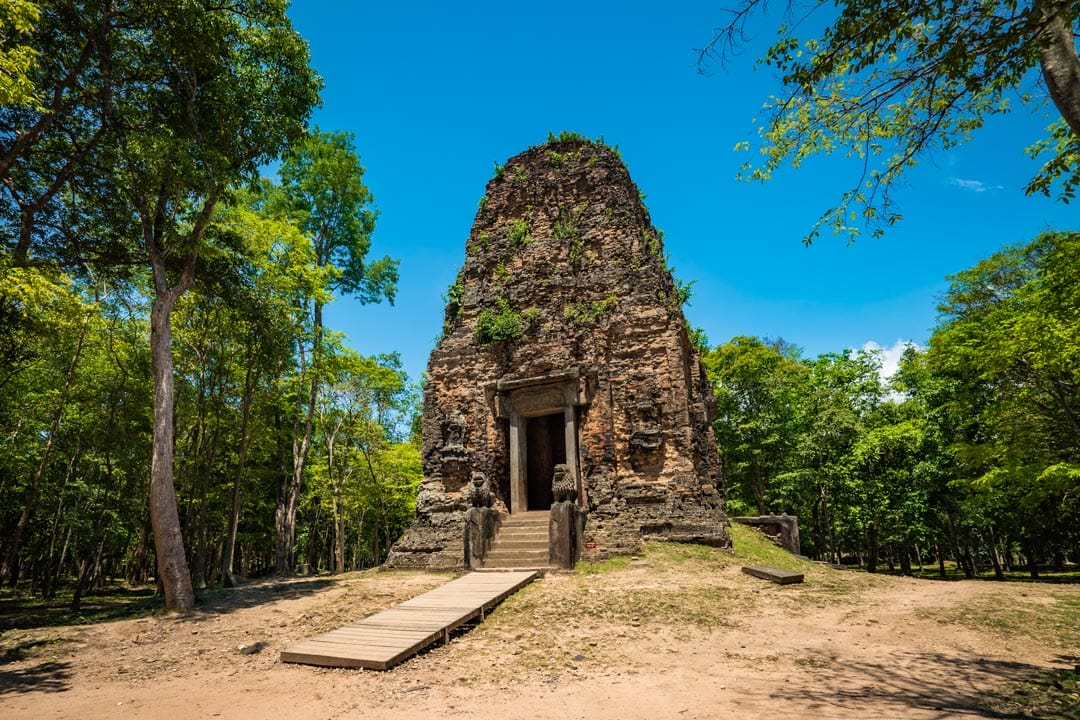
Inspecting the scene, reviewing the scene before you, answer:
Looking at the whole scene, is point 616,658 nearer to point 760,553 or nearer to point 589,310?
point 760,553

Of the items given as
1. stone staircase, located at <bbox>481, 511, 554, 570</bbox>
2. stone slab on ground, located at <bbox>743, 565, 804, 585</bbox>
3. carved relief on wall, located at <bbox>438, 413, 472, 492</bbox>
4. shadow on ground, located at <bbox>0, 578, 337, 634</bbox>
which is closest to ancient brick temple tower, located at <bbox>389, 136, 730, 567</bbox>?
carved relief on wall, located at <bbox>438, 413, 472, 492</bbox>

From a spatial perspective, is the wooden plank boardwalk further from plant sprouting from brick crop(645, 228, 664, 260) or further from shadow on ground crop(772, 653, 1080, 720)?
plant sprouting from brick crop(645, 228, 664, 260)

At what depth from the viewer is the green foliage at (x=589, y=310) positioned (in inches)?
591

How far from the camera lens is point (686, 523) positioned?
12453mm

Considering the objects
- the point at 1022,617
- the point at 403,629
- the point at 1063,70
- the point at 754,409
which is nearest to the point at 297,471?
the point at 403,629

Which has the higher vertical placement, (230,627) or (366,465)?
(366,465)

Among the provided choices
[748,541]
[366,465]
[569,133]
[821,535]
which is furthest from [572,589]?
[821,535]

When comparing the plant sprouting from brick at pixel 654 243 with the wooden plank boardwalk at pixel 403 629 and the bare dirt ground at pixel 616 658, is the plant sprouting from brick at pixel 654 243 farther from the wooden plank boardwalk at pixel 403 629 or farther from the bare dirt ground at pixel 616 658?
the wooden plank boardwalk at pixel 403 629

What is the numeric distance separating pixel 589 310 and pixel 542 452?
16.5 ft

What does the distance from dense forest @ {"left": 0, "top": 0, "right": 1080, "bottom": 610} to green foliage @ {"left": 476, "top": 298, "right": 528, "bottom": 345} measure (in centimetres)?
539

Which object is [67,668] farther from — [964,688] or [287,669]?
[964,688]

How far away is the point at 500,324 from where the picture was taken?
1582cm

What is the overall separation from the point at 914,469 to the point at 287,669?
70.4ft

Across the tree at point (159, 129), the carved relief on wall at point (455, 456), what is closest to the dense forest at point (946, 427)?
the carved relief on wall at point (455, 456)
